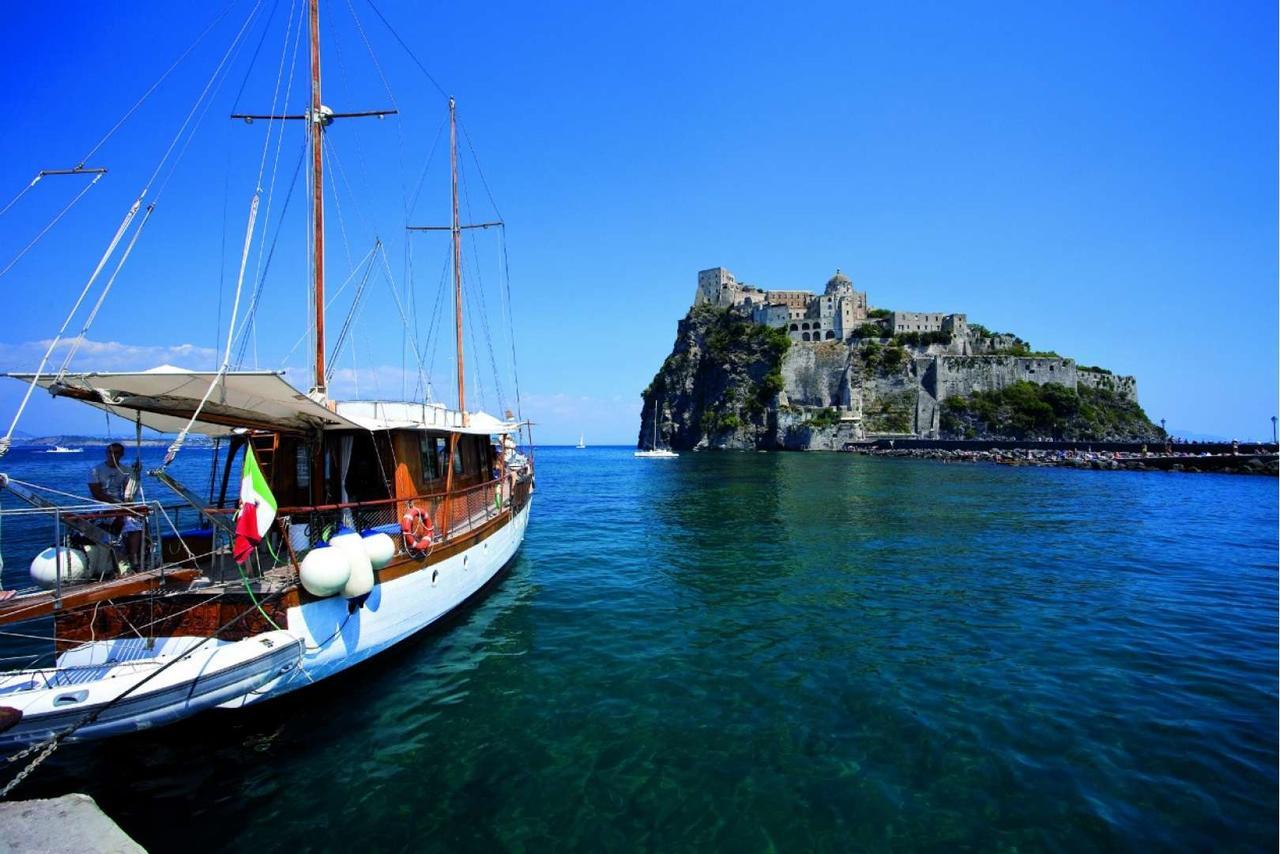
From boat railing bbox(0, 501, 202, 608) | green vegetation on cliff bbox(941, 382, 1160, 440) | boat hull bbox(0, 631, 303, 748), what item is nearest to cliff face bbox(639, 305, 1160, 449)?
green vegetation on cliff bbox(941, 382, 1160, 440)

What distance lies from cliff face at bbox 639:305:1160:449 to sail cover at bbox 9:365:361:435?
89315 mm

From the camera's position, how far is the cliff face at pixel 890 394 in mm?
87438

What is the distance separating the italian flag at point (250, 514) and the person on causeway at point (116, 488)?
1.82 meters

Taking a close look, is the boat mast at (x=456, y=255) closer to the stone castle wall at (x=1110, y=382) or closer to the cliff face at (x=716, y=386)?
the cliff face at (x=716, y=386)

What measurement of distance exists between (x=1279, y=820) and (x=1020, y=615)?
609cm

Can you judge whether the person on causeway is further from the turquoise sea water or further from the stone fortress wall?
the stone fortress wall

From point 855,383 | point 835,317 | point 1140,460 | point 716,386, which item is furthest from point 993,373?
point 716,386

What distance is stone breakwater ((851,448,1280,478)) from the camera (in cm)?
5159

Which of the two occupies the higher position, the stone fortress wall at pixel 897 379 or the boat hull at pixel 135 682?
the stone fortress wall at pixel 897 379

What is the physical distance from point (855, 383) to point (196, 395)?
9810cm

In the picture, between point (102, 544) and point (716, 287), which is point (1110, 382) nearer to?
point (716, 287)

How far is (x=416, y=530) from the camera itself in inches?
356

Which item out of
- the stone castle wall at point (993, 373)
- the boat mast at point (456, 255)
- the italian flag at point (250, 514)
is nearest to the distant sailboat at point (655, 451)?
the stone castle wall at point (993, 373)

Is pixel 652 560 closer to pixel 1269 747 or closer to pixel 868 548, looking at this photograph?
pixel 868 548
